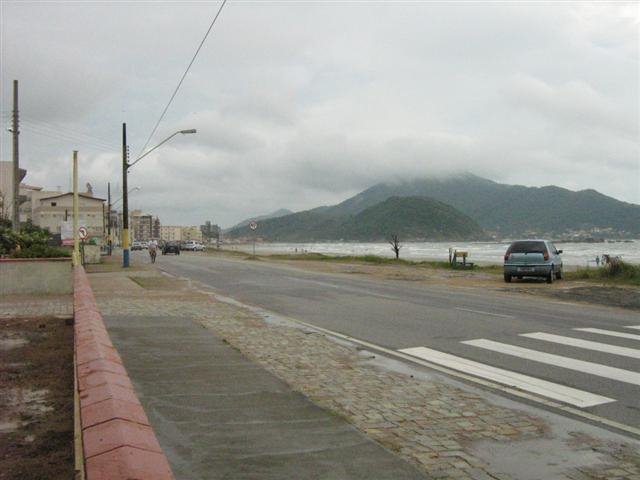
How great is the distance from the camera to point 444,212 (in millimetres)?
179500

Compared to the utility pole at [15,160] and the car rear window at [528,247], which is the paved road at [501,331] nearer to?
the car rear window at [528,247]

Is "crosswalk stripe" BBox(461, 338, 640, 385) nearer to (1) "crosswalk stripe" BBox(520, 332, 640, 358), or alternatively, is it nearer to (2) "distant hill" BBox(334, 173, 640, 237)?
(1) "crosswalk stripe" BBox(520, 332, 640, 358)

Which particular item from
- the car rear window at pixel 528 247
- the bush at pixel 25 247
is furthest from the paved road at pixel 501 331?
the bush at pixel 25 247

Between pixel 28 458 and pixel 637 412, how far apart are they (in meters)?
5.53

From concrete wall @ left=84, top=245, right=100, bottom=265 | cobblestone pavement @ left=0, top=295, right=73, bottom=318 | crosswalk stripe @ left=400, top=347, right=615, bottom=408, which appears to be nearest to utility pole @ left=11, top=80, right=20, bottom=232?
concrete wall @ left=84, top=245, right=100, bottom=265

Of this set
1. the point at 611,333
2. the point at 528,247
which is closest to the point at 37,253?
the point at 611,333

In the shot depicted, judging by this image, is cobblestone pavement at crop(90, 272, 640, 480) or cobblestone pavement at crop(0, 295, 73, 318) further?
cobblestone pavement at crop(0, 295, 73, 318)

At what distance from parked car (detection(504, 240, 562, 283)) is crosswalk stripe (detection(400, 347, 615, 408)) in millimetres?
16809

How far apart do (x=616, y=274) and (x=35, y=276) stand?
21.0 m

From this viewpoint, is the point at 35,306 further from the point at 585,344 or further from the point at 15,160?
the point at 15,160

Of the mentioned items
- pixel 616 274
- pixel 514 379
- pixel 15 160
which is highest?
pixel 15 160

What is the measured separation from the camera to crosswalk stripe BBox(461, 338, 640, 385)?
7.80 metres

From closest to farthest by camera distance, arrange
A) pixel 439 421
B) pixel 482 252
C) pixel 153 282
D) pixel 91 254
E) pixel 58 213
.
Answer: pixel 439 421, pixel 153 282, pixel 91 254, pixel 482 252, pixel 58 213

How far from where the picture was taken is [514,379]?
7703mm
